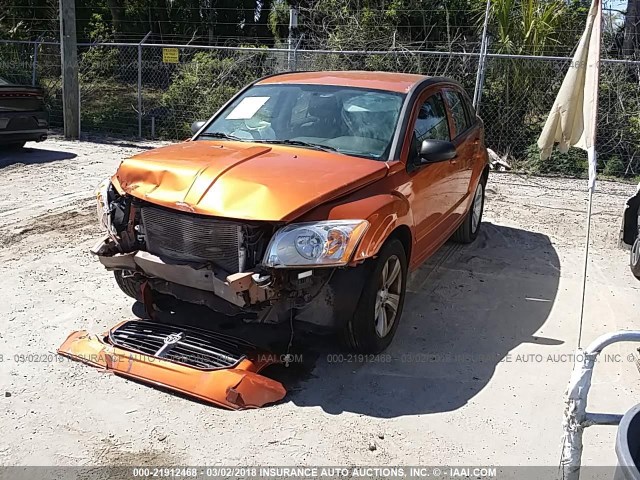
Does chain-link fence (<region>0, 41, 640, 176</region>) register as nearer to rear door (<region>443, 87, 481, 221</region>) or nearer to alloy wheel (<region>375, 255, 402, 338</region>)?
rear door (<region>443, 87, 481, 221</region>)

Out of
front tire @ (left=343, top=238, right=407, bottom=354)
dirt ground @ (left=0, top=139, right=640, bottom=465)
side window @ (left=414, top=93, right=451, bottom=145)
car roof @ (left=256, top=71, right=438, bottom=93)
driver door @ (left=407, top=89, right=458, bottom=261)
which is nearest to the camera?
dirt ground @ (left=0, top=139, right=640, bottom=465)

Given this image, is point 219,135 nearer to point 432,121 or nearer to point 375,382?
point 432,121

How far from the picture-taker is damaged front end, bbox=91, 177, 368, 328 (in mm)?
3570

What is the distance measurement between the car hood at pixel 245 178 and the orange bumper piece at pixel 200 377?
3.01 feet

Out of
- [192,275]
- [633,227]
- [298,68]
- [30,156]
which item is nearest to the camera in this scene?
[192,275]

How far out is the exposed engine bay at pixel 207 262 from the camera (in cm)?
361

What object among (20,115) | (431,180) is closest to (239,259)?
(431,180)

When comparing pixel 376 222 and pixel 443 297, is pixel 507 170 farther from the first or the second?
pixel 376 222

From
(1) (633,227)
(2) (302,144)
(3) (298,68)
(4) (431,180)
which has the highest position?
(3) (298,68)

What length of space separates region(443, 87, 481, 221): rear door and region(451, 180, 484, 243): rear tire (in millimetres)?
401

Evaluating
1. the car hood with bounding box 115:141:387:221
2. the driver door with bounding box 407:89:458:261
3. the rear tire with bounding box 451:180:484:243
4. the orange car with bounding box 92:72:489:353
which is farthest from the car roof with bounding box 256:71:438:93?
the rear tire with bounding box 451:180:484:243

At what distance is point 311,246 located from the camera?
11.7ft

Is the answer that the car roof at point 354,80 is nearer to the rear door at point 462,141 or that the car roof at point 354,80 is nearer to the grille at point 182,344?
the rear door at point 462,141

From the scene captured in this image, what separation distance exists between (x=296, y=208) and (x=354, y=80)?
6.66 ft
